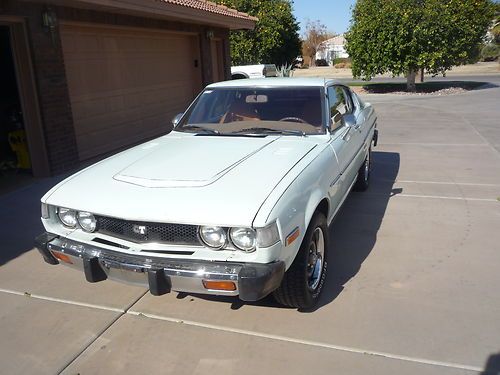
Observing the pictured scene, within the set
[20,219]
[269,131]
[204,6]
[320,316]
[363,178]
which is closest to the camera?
[320,316]

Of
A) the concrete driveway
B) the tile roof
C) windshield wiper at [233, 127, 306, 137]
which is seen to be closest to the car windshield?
windshield wiper at [233, 127, 306, 137]

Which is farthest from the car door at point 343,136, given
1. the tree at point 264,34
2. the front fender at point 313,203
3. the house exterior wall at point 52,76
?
the tree at point 264,34

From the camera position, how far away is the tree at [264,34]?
24234 millimetres

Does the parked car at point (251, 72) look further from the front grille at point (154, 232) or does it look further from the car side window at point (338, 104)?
the front grille at point (154, 232)

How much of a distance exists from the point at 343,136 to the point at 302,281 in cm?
176

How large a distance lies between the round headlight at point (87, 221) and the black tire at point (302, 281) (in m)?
1.31

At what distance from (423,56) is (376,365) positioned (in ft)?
60.3

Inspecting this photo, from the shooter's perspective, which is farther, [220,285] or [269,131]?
[269,131]

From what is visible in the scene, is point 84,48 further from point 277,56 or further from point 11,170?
point 277,56

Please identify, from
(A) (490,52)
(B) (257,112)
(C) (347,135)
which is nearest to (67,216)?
(B) (257,112)

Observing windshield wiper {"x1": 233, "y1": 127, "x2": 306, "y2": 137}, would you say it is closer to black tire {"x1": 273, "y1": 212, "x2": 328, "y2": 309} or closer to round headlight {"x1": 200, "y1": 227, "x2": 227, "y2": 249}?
black tire {"x1": 273, "y1": 212, "x2": 328, "y2": 309}

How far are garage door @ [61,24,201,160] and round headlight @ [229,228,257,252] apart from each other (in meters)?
6.13

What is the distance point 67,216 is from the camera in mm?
3250

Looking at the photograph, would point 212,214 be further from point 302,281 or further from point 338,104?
point 338,104
